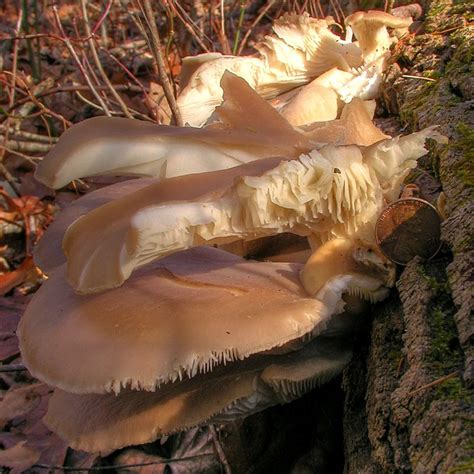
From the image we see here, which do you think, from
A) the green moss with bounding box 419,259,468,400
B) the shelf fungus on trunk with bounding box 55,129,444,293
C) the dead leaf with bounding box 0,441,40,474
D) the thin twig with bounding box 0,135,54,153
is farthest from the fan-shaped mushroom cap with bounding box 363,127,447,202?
the thin twig with bounding box 0,135,54,153

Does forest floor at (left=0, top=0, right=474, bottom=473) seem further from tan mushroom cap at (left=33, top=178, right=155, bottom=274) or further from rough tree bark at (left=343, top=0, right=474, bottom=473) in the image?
tan mushroom cap at (left=33, top=178, right=155, bottom=274)

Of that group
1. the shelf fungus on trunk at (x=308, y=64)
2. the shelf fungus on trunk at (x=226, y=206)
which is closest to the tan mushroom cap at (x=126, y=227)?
the shelf fungus on trunk at (x=226, y=206)

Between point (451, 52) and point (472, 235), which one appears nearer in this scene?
point (472, 235)

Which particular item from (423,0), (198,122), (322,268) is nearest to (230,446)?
(322,268)

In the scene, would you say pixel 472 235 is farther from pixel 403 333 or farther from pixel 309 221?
pixel 309 221

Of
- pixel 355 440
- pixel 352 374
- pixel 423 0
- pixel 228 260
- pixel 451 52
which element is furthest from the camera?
pixel 423 0
